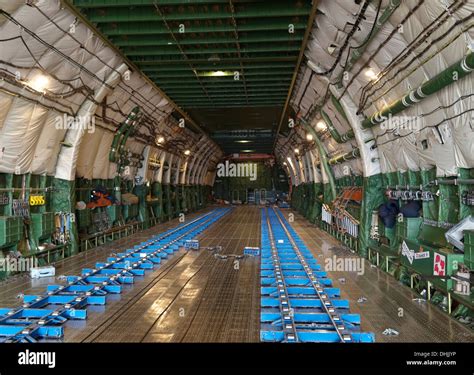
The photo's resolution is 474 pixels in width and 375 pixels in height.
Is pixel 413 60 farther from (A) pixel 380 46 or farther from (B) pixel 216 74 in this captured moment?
(B) pixel 216 74

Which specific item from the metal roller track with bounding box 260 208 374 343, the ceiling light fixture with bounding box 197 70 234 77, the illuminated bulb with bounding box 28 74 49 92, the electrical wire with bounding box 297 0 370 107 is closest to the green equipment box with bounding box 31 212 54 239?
the illuminated bulb with bounding box 28 74 49 92

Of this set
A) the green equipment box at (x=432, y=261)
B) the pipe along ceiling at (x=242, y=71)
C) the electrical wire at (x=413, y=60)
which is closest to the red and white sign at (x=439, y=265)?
the green equipment box at (x=432, y=261)

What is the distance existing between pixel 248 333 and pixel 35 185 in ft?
26.9

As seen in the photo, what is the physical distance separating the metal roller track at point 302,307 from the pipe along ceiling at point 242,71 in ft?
10.6

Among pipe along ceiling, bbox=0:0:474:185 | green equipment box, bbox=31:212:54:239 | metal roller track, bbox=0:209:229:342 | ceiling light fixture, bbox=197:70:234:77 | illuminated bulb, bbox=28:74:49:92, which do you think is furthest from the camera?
ceiling light fixture, bbox=197:70:234:77

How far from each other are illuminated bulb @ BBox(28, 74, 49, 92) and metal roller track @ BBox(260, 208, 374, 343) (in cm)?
692

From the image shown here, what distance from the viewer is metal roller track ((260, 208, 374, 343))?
5695mm

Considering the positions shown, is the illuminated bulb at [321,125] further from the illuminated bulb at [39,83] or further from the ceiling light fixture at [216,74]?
the illuminated bulb at [39,83]

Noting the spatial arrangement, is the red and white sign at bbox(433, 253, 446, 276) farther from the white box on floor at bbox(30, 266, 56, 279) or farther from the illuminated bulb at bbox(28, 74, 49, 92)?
the illuminated bulb at bbox(28, 74, 49, 92)

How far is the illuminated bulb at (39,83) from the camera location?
31.0 ft

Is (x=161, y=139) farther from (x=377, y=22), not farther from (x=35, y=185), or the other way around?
(x=377, y=22)

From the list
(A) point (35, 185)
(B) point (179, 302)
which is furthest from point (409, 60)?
(A) point (35, 185)

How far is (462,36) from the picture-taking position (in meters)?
5.82

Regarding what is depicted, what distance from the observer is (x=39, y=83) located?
9.67m
